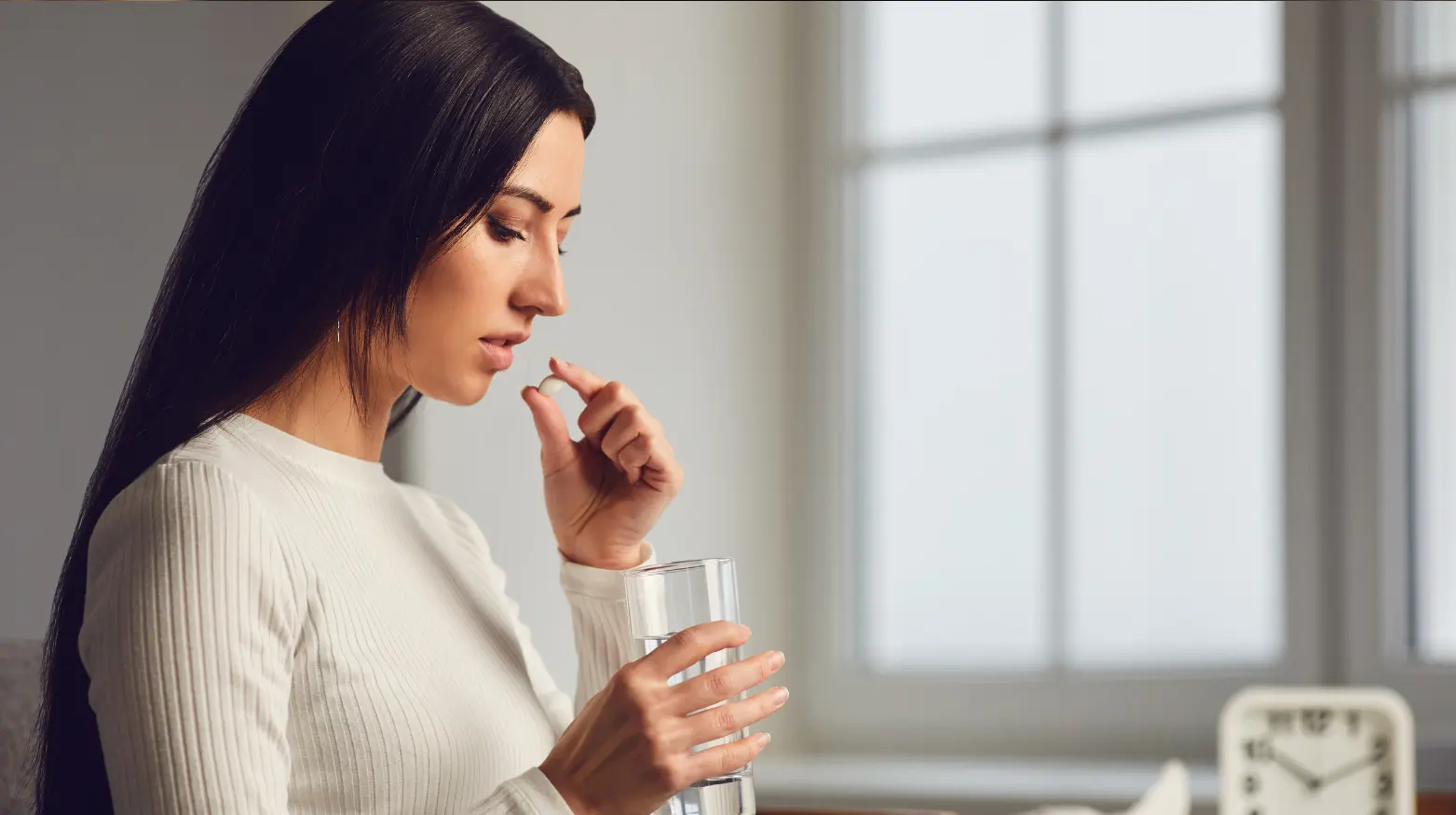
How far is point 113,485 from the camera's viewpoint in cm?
90

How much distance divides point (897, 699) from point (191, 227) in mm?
1610

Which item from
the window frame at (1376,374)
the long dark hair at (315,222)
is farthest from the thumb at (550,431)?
the window frame at (1376,374)

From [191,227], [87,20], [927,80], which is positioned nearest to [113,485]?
[191,227]

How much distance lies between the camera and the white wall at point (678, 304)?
180cm

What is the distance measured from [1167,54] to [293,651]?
71.7 inches

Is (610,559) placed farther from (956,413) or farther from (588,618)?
(956,413)

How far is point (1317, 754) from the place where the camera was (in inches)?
62.1

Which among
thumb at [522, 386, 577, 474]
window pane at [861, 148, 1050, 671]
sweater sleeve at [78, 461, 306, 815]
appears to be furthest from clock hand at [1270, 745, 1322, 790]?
sweater sleeve at [78, 461, 306, 815]

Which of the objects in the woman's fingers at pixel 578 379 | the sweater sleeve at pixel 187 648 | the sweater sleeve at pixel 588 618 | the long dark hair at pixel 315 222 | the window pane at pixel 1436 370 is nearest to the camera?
the sweater sleeve at pixel 187 648

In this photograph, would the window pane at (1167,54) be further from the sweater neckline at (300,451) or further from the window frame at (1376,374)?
the sweater neckline at (300,451)

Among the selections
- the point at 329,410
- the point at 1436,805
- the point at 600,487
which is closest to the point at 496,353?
the point at 329,410

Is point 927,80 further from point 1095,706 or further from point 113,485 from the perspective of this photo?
point 113,485

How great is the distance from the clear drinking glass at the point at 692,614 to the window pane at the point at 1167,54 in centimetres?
162

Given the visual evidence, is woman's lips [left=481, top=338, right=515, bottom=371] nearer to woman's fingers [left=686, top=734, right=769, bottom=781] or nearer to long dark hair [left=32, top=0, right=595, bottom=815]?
long dark hair [left=32, top=0, right=595, bottom=815]
